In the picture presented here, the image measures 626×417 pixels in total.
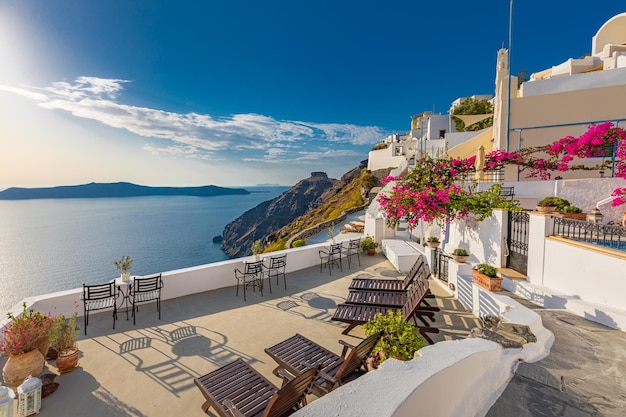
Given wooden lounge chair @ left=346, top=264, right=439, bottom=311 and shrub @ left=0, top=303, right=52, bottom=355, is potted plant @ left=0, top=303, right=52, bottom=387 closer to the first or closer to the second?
shrub @ left=0, top=303, right=52, bottom=355

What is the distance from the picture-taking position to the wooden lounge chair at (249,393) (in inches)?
93.2

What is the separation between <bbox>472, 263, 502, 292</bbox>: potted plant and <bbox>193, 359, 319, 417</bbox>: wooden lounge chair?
4.28 meters

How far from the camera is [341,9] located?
20734mm

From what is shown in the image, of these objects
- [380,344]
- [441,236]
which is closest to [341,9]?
[441,236]

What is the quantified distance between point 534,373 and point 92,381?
5.40 m

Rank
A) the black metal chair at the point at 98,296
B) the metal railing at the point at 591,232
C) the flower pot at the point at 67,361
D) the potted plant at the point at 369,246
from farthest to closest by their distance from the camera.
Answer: the potted plant at the point at 369,246 → the black metal chair at the point at 98,296 → the metal railing at the point at 591,232 → the flower pot at the point at 67,361

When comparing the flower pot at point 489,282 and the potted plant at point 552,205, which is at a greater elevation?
the potted plant at point 552,205

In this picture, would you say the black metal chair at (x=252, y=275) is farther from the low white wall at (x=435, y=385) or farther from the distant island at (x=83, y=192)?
the distant island at (x=83, y=192)

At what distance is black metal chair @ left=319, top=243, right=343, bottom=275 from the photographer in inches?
359

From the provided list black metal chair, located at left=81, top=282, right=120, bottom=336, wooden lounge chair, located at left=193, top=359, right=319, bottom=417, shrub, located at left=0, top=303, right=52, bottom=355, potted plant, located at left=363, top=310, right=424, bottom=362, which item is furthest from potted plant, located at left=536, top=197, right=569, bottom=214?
shrub, located at left=0, top=303, right=52, bottom=355

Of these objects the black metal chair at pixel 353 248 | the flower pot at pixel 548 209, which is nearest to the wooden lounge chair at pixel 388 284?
the black metal chair at pixel 353 248

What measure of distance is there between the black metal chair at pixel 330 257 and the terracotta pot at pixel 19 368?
6641 mm

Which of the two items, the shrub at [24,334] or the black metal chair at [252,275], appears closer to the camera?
the shrub at [24,334]

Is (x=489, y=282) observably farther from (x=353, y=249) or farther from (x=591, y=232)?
(x=353, y=249)
